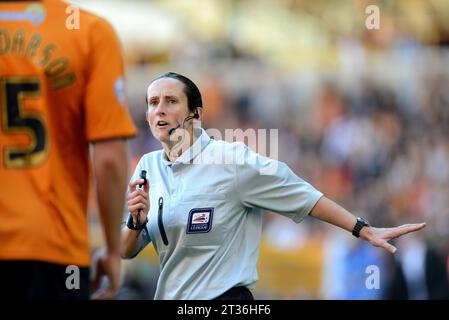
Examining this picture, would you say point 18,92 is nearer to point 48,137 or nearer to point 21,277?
point 48,137

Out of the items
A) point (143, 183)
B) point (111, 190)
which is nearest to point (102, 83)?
point (111, 190)

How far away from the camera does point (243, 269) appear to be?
16.4ft

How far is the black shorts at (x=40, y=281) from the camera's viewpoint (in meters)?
4.02

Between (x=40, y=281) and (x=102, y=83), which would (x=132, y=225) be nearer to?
(x=40, y=281)

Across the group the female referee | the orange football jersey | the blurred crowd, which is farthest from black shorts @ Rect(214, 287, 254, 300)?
the blurred crowd

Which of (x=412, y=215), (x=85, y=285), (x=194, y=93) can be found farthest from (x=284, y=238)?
(x=85, y=285)

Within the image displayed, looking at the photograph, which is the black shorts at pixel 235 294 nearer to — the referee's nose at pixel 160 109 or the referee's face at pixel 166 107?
the referee's face at pixel 166 107

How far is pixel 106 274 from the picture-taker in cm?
405

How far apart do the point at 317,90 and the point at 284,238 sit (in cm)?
233

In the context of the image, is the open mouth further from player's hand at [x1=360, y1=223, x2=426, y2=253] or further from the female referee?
player's hand at [x1=360, y1=223, x2=426, y2=253]

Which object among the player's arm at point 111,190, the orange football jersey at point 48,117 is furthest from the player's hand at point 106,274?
the orange football jersey at point 48,117

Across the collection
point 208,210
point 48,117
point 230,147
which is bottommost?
point 208,210

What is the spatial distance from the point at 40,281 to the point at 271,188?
4.62 feet
